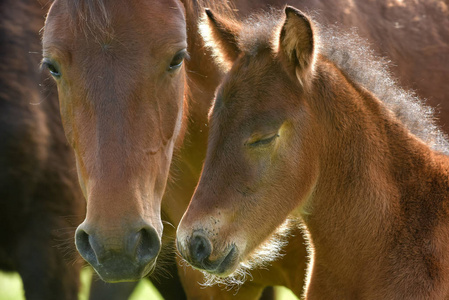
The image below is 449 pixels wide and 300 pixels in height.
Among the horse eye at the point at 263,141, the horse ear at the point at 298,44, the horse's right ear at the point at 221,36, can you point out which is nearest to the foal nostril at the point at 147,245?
the horse eye at the point at 263,141

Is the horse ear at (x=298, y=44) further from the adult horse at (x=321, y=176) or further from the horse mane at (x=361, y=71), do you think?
the horse mane at (x=361, y=71)

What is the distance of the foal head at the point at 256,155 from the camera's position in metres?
3.39

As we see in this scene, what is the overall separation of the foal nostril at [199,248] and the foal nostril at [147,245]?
189mm

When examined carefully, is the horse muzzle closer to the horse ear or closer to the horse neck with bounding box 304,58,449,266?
the horse neck with bounding box 304,58,449,266

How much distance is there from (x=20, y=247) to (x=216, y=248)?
193cm

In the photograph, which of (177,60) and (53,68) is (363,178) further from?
(53,68)

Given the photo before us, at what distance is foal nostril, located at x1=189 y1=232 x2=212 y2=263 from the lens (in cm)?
330

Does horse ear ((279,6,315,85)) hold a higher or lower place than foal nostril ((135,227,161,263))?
higher

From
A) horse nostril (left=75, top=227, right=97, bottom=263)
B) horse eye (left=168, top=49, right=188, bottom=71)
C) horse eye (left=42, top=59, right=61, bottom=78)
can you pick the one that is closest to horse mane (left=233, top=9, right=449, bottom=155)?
horse eye (left=168, top=49, right=188, bottom=71)

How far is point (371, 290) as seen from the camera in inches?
140

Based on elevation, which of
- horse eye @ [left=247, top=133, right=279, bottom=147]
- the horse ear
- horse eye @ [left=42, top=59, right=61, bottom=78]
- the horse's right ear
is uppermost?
the horse ear

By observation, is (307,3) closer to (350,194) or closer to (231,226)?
(350,194)

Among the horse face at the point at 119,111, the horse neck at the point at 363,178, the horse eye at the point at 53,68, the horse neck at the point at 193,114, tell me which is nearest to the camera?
the horse face at the point at 119,111

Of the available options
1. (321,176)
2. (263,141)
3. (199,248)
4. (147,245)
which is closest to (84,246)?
(147,245)
